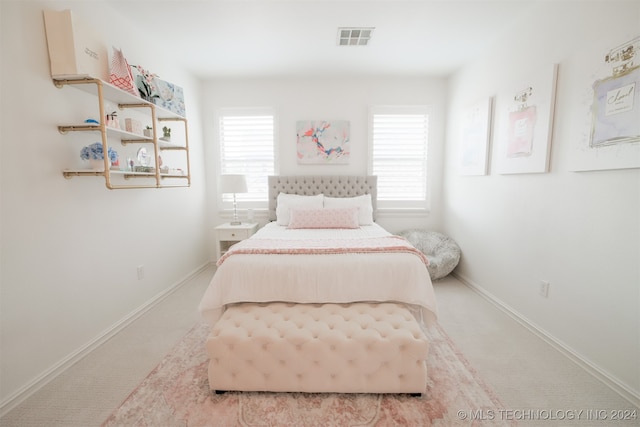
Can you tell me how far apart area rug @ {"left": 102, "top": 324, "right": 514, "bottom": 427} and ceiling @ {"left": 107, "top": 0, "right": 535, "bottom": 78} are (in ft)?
9.39

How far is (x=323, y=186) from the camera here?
12.8ft

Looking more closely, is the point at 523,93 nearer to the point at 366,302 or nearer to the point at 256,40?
the point at 366,302

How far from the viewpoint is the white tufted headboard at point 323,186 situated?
153 inches

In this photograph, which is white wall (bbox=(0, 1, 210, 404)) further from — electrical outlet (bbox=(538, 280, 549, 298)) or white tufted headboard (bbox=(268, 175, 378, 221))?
electrical outlet (bbox=(538, 280, 549, 298))

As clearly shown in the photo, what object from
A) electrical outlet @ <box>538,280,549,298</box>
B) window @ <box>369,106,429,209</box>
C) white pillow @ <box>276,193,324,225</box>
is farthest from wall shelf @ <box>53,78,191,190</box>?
electrical outlet @ <box>538,280,549,298</box>

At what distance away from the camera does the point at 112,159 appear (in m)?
1.98

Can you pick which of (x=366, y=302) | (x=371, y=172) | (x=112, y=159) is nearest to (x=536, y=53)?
(x=371, y=172)

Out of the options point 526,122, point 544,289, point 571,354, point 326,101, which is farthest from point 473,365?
point 326,101

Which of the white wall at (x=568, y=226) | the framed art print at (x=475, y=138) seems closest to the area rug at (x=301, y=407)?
the white wall at (x=568, y=226)

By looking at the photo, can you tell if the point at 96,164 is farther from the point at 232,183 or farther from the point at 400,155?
the point at 400,155

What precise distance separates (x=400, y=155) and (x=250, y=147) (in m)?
2.23

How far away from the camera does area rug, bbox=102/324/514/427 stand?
4.67 ft

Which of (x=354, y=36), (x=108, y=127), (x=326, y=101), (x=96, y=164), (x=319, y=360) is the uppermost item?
(x=354, y=36)

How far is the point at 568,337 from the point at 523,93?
2019 millimetres
